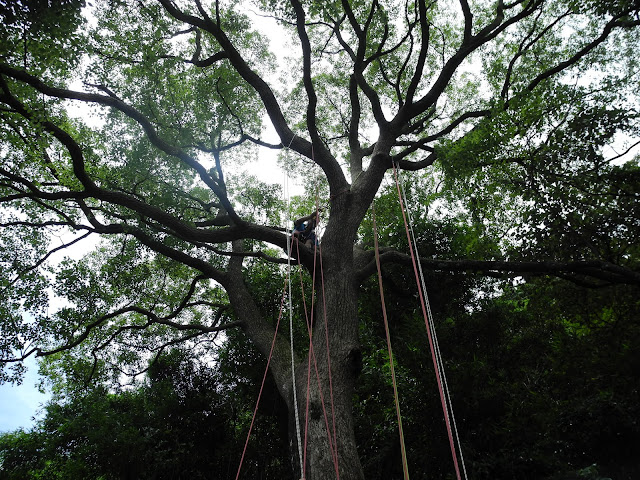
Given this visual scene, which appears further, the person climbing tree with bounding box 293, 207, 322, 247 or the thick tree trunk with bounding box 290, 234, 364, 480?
the person climbing tree with bounding box 293, 207, 322, 247

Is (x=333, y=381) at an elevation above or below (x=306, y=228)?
below

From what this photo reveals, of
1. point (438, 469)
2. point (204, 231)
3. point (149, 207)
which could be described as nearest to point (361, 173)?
point (204, 231)

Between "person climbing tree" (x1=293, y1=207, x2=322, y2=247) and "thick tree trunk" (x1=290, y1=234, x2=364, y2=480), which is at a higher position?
"person climbing tree" (x1=293, y1=207, x2=322, y2=247)

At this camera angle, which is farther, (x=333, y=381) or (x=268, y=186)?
(x=268, y=186)

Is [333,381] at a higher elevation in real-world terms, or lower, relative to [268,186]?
lower

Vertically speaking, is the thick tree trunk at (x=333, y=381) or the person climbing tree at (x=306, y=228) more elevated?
the person climbing tree at (x=306, y=228)

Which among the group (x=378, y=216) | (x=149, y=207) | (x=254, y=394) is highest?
(x=378, y=216)

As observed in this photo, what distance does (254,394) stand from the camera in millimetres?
6625

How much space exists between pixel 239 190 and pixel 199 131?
6.94 feet

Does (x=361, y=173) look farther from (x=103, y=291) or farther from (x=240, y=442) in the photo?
(x=240, y=442)

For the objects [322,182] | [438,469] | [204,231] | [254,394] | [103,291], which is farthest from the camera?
[322,182]

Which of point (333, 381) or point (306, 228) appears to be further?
point (306, 228)

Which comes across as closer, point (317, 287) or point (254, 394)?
point (317, 287)

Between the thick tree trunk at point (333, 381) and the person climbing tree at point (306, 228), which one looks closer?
the thick tree trunk at point (333, 381)
